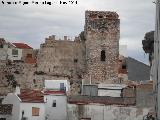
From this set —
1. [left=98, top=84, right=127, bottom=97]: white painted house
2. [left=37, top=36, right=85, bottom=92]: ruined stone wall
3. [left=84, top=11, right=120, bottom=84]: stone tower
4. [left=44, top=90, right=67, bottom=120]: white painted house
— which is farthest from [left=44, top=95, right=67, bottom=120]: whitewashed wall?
[left=84, top=11, right=120, bottom=84]: stone tower

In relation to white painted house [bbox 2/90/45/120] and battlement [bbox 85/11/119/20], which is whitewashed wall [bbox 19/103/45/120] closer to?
white painted house [bbox 2/90/45/120]

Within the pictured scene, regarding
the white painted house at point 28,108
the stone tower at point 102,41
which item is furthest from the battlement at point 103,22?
the white painted house at point 28,108

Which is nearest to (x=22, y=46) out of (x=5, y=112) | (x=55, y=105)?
(x=55, y=105)

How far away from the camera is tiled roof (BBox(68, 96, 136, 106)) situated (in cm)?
5753

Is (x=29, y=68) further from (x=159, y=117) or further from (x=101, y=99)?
(x=159, y=117)

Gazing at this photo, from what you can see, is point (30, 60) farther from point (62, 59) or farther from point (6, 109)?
point (6, 109)

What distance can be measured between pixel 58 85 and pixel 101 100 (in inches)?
426

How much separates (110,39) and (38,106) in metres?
20.0

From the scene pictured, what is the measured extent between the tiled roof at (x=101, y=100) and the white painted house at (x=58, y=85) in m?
6.44

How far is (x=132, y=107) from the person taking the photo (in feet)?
184

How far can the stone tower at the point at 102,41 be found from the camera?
75.3 metres

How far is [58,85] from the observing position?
6869cm

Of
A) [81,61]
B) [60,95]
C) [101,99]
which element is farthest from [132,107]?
[81,61]

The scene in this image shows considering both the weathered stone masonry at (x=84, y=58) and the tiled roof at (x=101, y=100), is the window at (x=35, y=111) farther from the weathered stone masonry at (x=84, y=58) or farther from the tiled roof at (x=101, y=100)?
the weathered stone masonry at (x=84, y=58)
